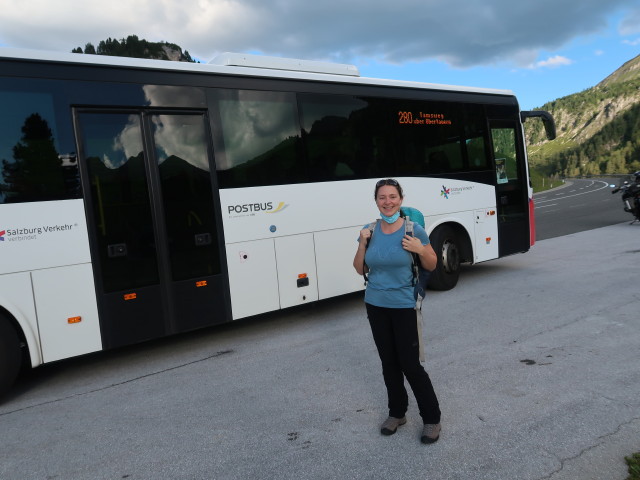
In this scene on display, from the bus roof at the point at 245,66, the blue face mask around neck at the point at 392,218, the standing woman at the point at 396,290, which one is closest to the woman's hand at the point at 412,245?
the standing woman at the point at 396,290

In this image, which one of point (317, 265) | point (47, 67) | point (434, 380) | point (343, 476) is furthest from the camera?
point (317, 265)

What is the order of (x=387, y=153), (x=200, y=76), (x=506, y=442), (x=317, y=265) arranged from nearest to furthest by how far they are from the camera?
(x=506, y=442), (x=200, y=76), (x=317, y=265), (x=387, y=153)

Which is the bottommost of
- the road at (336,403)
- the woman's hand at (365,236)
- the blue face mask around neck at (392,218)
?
the road at (336,403)

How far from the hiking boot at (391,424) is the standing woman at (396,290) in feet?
0.66

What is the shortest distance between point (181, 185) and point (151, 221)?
1.68 ft

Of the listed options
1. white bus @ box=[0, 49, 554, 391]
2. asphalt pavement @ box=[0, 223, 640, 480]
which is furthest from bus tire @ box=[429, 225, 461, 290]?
asphalt pavement @ box=[0, 223, 640, 480]

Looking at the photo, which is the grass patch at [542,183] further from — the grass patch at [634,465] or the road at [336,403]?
the grass patch at [634,465]

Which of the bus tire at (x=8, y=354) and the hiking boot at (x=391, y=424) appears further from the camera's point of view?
the bus tire at (x=8, y=354)

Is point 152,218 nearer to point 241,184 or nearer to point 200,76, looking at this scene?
point 241,184

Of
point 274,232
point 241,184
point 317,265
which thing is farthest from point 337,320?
point 241,184

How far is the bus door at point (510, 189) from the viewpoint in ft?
28.7

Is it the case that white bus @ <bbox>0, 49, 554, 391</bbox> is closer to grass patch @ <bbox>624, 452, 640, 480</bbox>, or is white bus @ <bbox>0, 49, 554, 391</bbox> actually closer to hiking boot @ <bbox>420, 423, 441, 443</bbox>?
hiking boot @ <bbox>420, 423, 441, 443</bbox>

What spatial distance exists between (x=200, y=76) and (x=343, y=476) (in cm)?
442

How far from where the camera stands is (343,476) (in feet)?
9.90
